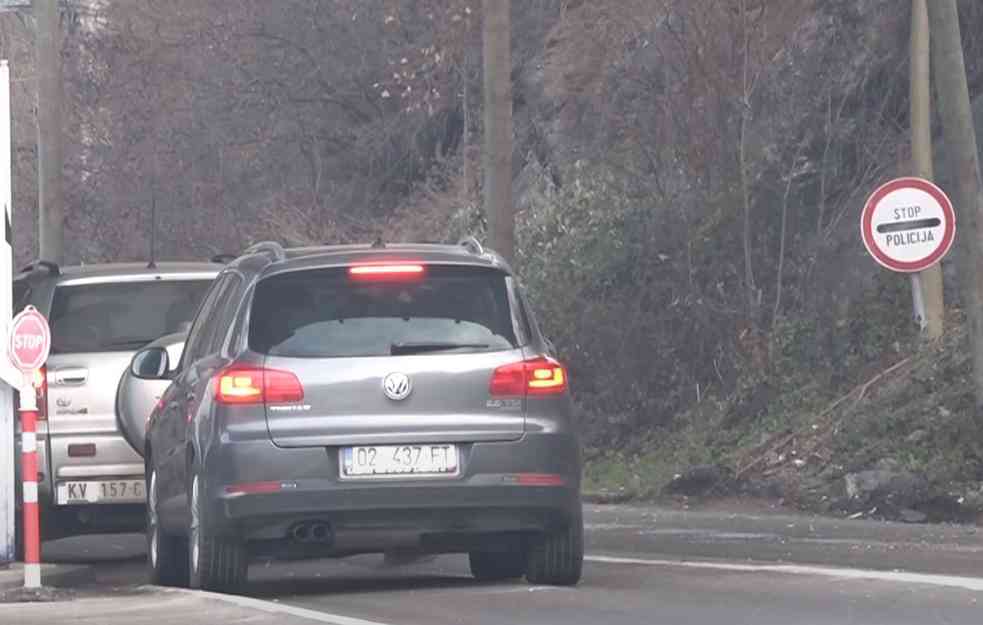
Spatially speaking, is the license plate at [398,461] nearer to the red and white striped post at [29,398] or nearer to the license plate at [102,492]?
the red and white striped post at [29,398]

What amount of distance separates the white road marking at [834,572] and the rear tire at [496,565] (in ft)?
3.50

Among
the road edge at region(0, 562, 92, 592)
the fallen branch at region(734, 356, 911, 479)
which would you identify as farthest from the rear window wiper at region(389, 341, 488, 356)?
the fallen branch at region(734, 356, 911, 479)

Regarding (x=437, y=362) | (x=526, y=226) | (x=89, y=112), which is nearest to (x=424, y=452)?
(x=437, y=362)

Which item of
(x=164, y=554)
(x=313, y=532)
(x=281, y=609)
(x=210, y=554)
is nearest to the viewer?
(x=281, y=609)

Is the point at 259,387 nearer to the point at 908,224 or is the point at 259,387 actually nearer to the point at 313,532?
the point at 313,532

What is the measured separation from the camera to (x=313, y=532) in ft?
36.9

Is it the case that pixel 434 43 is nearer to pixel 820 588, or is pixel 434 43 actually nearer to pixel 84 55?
pixel 84 55

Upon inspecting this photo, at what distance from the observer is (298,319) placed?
11.3 metres

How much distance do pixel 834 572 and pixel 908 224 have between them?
6279 mm

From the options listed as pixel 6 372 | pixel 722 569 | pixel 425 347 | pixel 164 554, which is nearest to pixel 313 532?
pixel 425 347

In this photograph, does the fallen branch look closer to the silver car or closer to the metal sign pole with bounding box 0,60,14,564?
the silver car

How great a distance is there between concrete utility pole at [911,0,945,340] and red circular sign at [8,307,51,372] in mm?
8631

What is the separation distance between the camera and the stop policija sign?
17.8 metres

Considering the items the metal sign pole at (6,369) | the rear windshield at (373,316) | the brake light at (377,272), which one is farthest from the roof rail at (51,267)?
the brake light at (377,272)
